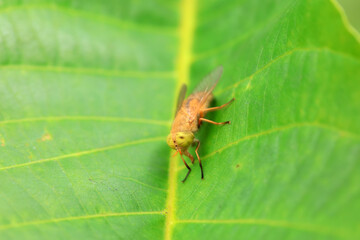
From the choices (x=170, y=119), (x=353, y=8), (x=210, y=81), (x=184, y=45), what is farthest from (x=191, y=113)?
(x=353, y=8)

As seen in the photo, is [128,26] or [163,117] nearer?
[163,117]

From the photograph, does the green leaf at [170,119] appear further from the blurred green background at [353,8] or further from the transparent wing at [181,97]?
the blurred green background at [353,8]

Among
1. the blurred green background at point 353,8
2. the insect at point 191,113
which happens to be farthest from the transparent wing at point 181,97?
the blurred green background at point 353,8

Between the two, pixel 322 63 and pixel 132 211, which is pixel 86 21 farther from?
pixel 322 63

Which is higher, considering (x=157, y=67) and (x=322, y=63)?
(x=157, y=67)

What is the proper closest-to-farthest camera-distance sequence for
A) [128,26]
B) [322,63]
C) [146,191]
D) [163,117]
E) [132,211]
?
[322,63]
[132,211]
[146,191]
[163,117]
[128,26]

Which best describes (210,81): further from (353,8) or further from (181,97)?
(353,8)

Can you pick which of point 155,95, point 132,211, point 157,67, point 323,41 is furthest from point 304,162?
point 157,67
